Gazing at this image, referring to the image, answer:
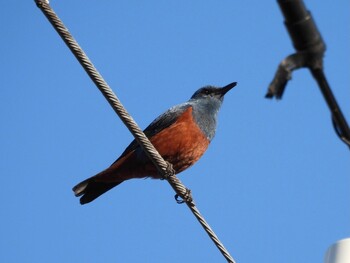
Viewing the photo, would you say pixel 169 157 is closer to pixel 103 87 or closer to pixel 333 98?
pixel 103 87

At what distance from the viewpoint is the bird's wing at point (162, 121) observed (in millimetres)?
6477

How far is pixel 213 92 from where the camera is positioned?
7.43 m

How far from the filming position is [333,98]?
1.96 meters

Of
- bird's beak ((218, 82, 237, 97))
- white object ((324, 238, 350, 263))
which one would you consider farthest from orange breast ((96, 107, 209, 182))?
white object ((324, 238, 350, 263))

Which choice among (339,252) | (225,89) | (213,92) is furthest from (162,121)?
(339,252)

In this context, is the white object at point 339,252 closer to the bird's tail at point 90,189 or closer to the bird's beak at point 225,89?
the bird's tail at point 90,189

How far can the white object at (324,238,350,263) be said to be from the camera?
3.67 metres

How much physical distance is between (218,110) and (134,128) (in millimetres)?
3232

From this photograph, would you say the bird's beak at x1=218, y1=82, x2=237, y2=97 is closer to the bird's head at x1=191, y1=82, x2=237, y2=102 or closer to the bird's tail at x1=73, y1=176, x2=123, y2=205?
the bird's head at x1=191, y1=82, x2=237, y2=102

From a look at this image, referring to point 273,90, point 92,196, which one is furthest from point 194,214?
point 273,90

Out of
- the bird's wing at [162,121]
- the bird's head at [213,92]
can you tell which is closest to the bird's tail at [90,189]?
the bird's wing at [162,121]

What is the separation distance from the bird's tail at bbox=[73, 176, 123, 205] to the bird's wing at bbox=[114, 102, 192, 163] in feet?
1.45

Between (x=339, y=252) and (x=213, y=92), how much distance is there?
4006 mm

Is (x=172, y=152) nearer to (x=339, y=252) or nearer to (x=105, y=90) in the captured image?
(x=105, y=90)
